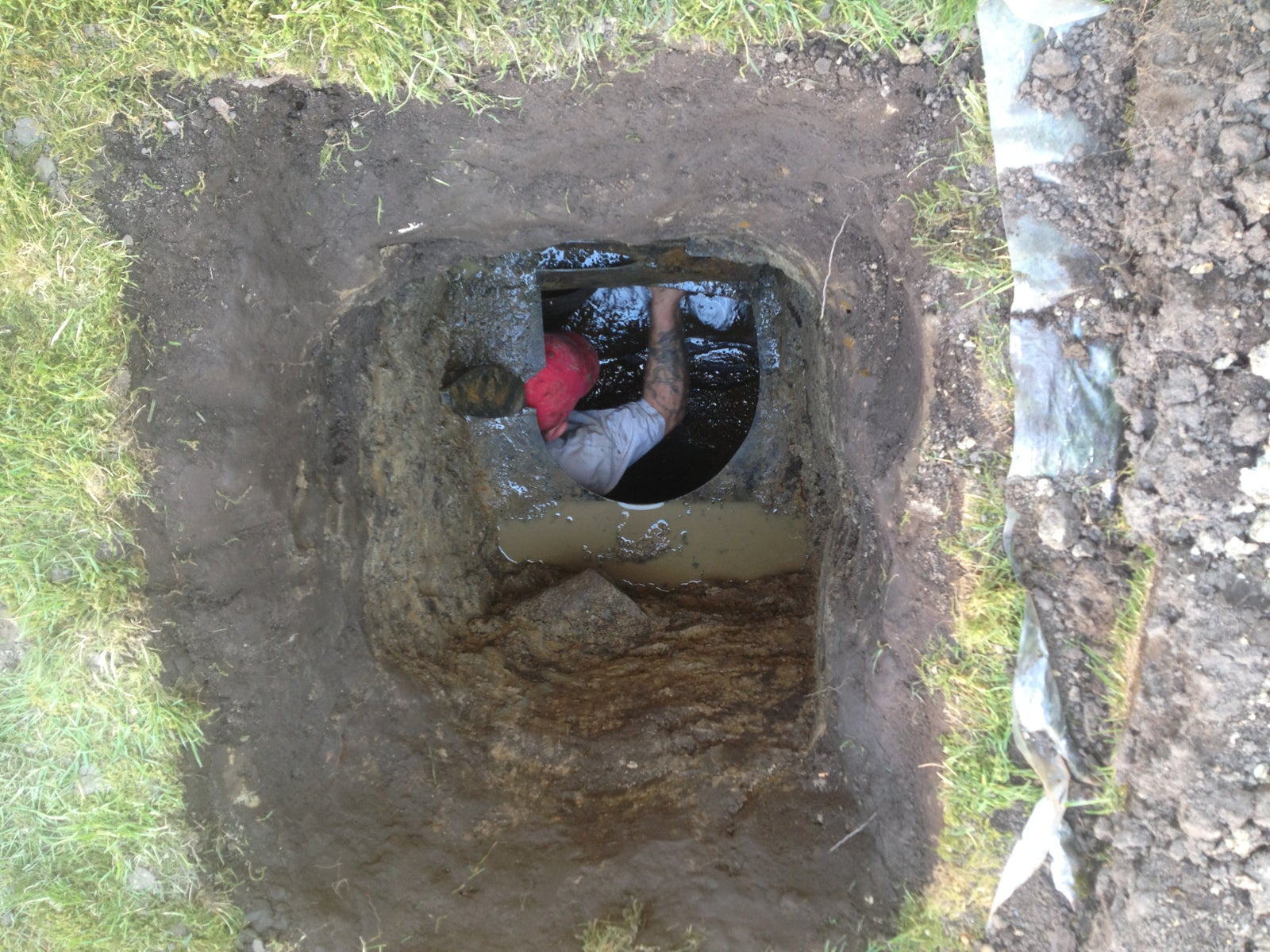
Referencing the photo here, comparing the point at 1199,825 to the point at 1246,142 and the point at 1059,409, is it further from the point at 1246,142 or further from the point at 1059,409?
the point at 1246,142

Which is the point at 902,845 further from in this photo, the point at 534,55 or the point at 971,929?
the point at 534,55

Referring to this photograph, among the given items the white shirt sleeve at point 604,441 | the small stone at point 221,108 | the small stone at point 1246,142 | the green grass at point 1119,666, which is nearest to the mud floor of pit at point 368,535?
the small stone at point 221,108

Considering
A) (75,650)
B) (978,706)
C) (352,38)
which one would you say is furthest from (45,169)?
(978,706)

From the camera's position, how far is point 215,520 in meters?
2.01

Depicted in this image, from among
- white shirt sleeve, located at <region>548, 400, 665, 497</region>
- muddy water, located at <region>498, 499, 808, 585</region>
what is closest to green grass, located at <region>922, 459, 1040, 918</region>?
muddy water, located at <region>498, 499, 808, 585</region>

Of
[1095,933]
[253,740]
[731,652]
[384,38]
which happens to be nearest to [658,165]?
[384,38]

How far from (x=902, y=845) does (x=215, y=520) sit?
2.02 metres

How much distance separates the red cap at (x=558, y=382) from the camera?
351 cm

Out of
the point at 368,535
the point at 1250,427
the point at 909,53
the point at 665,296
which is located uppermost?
the point at 909,53

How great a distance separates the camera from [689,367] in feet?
13.1

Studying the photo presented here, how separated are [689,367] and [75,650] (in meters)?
2.86

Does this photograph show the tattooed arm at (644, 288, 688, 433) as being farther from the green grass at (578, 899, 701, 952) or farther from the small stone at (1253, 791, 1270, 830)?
the small stone at (1253, 791, 1270, 830)

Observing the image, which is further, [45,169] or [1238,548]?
[45,169]

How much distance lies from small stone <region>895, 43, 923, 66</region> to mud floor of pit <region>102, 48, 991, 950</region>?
0.08 feet
